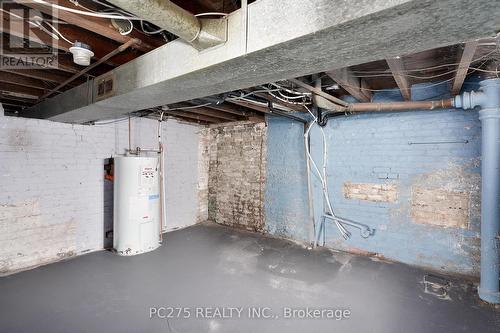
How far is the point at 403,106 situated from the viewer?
2998 mm

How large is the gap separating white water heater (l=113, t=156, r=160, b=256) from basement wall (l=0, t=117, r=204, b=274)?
42cm

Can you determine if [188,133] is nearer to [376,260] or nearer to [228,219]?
[228,219]

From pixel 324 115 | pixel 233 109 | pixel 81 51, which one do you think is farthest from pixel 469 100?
pixel 81 51

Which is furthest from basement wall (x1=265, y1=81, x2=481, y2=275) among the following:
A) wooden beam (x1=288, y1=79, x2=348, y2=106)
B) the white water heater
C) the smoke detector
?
the smoke detector

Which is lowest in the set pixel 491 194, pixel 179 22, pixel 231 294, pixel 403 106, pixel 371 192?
pixel 231 294

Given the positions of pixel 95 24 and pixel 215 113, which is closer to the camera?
pixel 95 24

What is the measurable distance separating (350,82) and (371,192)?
1610mm

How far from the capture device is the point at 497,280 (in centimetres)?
238

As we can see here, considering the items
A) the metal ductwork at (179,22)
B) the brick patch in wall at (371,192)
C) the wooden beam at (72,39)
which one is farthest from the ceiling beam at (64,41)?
the brick patch in wall at (371,192)

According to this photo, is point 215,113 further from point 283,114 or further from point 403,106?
point 403,106

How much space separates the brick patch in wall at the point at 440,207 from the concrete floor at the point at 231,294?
0.64m

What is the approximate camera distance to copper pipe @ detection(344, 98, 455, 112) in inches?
111

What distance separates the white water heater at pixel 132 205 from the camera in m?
3.43

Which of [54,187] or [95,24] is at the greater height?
[95,24]
